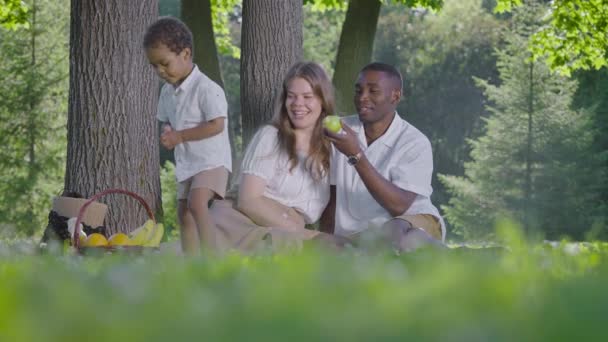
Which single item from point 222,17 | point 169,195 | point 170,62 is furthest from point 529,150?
point 170,62

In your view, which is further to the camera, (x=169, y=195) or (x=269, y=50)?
(x=169, y=195)

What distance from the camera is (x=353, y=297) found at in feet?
4.33

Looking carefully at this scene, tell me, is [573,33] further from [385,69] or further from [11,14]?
[385,69]

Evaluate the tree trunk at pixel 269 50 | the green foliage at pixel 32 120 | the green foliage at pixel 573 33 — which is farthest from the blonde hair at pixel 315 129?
the green foliage at pixel 32 120

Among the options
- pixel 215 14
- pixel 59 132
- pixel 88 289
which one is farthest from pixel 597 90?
pixel 88 289

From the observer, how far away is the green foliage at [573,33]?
58.2ft

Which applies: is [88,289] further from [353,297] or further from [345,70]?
[345,70]

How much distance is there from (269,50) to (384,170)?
2.83 m

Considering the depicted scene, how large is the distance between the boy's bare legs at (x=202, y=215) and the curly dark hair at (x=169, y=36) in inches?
41.5

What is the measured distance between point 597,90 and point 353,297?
1513 inches

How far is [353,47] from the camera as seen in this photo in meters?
14.5

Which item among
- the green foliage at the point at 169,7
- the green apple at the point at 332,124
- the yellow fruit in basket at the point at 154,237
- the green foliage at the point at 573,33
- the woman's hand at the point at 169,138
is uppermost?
the green foliage at the point at 169,7

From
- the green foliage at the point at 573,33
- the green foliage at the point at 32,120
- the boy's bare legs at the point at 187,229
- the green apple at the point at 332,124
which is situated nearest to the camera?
the green apple at the point at 332,124

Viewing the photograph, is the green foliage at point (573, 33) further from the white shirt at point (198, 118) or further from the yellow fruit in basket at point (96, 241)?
the yellow fruit in basket at point (96, 241)
